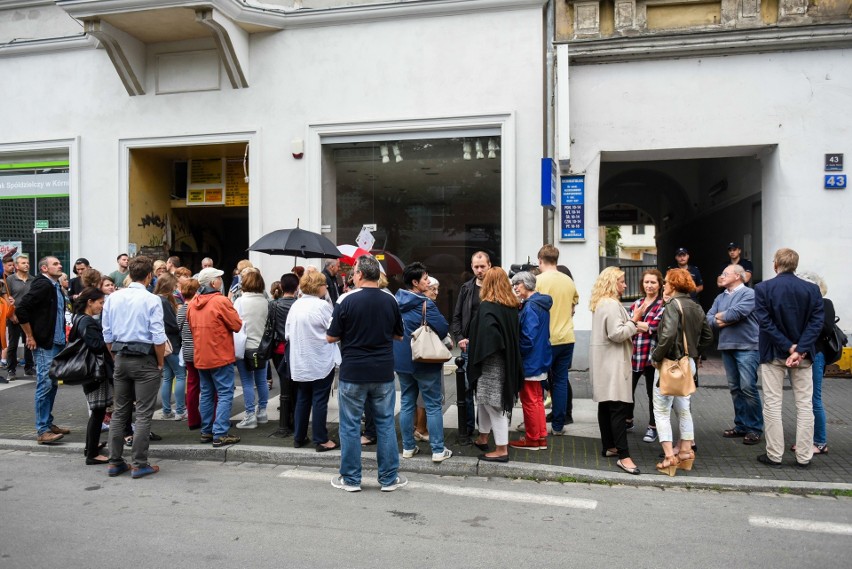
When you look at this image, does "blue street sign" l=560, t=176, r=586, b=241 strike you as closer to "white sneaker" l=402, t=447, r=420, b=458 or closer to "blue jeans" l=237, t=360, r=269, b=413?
"blue jeans" l=237, t=360, r=269, b=413

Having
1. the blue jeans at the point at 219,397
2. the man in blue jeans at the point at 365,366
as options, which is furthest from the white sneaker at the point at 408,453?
the blue jeans at the point at 219,397

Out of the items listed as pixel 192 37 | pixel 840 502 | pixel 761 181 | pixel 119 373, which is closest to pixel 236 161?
pixel 192 37

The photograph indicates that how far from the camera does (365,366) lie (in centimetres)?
533

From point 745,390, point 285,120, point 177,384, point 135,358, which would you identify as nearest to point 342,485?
point 135,358

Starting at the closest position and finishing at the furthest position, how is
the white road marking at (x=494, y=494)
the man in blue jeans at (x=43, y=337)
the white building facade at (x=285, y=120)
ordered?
the white road marking at (x=494, y=494) → the man in blue jeans at (x=43, y=337) → the white building facade at (x=285, y=120)

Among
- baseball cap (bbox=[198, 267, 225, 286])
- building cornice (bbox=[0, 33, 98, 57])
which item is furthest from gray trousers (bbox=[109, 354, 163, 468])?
building cornice (bbox=[0, 33, 98, 57])

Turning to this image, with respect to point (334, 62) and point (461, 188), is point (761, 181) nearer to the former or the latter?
point (461, 188)

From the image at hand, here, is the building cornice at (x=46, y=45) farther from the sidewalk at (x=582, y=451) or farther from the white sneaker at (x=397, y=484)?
the white sneaker at (x=397, y=484)

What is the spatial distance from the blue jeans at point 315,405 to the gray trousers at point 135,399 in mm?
1332

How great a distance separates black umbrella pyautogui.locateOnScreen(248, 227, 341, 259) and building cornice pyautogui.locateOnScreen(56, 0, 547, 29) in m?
4.57

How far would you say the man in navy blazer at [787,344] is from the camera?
5.87m

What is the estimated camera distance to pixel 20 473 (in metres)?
6.04

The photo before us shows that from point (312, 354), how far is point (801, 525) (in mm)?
4173

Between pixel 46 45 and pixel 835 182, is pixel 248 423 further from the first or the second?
pixel 46 45
